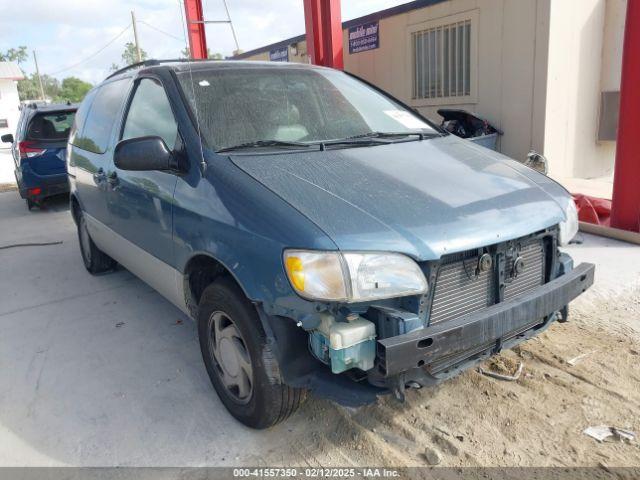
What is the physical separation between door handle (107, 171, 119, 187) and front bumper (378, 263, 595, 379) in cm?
248

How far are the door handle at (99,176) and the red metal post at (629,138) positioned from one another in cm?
469

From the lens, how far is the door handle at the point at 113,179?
3770mm

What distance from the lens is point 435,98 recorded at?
8.47 metres

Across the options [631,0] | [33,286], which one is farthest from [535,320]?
[33,286]

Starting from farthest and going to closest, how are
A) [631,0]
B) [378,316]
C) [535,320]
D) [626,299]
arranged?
[631,0]
[626,299]
[535,320]
[378,316]

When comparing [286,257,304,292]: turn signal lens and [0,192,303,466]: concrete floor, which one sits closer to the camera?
[286,257,304,292]: turn signal lens

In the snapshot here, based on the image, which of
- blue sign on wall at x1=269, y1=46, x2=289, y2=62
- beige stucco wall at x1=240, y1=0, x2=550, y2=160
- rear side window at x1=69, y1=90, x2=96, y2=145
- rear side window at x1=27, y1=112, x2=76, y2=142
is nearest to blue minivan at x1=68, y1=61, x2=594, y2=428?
rear side window at x1=69, y1=90, x2=96, y2=145

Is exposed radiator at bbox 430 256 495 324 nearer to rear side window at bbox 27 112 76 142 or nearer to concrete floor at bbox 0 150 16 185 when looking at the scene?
rear side window at bbox 27 112 76 142

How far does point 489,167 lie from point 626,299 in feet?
6.41

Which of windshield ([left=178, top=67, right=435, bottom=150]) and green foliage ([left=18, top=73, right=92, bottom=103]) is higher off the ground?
green foliage ([left=18, top=73, right=92, bottom=103])

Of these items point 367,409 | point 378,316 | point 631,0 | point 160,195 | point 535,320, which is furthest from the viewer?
point 631,0

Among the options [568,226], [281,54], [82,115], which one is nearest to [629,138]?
[568,226]

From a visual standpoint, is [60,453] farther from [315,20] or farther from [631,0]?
[315,20]

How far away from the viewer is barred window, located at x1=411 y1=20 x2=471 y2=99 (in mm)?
7859
